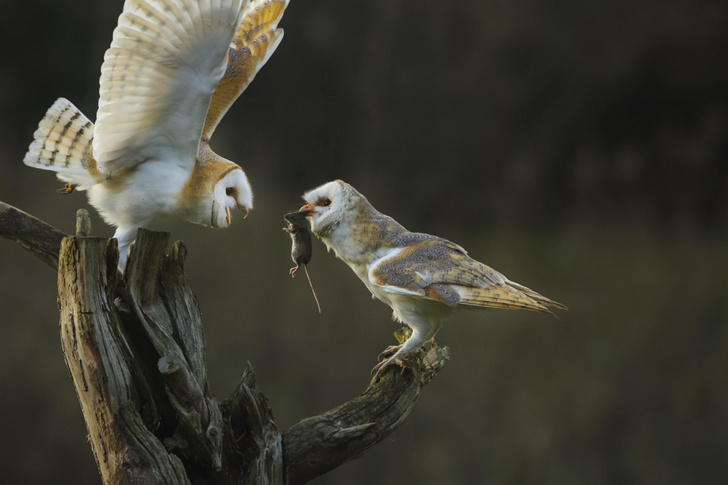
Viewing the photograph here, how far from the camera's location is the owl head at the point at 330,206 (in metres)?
1.83

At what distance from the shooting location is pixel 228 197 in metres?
2.00

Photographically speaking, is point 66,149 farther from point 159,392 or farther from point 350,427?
point 350,427

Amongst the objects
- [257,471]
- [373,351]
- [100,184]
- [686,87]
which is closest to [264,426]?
[257,471]

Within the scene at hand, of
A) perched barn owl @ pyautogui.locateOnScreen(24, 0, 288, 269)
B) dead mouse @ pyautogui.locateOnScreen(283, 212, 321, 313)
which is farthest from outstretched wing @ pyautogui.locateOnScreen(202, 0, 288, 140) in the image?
dead mouse @ pyautogui.locateOnScreen(283, 212, 321, 313)

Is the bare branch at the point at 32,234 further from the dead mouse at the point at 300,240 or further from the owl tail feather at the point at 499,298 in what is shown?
the owl tail feather at the point at 499,298

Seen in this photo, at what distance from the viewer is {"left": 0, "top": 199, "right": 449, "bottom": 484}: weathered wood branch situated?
61.5 inches

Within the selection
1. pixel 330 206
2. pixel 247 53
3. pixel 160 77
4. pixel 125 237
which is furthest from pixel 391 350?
pixel 247 53

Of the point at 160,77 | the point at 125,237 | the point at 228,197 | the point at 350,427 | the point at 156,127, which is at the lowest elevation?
the point at 350,427

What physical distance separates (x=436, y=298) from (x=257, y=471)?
0.53 metres

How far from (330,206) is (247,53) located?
2.34 feet

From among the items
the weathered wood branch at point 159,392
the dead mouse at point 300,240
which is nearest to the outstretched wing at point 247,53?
the dead mouse at point 300,240

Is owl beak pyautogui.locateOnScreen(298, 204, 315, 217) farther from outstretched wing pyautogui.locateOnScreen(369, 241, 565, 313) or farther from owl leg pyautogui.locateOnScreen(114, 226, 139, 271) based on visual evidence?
owl leg pyautogui.locateOnScreen(114, 226, 139, 271)

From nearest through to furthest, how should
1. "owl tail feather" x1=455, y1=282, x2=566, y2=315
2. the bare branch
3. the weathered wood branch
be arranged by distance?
the weathered wood branch < "owl tail feather" x1=455, y1=282, x2=566, y2=315 < the bare branch

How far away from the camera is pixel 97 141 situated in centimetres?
190
